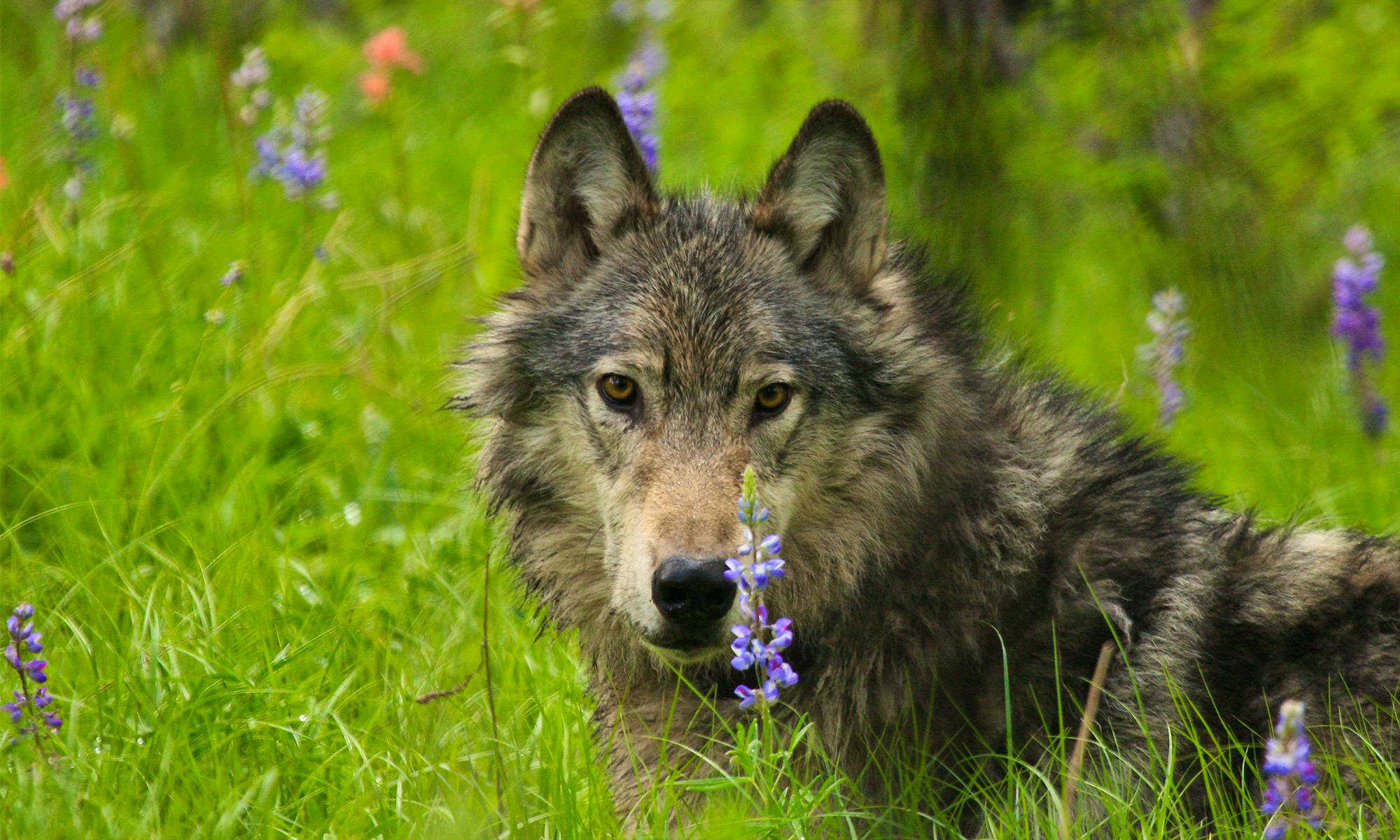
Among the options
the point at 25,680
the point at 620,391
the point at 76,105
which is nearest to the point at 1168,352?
the point at 620,391

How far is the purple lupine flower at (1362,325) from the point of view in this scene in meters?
A: 5.25

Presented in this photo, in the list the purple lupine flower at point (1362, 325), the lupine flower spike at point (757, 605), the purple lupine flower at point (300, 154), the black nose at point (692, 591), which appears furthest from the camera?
the purple lupine flower at point (300, 154)

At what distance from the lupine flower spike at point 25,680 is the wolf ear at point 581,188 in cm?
173

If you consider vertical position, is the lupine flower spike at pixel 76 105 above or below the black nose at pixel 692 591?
above

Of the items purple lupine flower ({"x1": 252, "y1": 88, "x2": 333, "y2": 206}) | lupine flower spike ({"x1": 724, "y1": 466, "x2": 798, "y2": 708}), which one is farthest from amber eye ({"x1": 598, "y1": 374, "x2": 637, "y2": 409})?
purple lupine flower ({"x1": 252, "y1": 88, "x2": 333, "y2": 206})

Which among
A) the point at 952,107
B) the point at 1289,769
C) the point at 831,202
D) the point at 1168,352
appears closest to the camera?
the point at 1289,769

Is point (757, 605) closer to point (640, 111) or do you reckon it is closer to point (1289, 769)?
point (1289, 769)

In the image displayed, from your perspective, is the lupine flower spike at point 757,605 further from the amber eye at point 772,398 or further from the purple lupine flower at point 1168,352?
the purple lupine flower at point 1168,352

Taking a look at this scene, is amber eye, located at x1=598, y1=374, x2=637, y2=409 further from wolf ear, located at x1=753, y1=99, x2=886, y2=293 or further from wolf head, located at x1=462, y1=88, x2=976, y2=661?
wolf ear, located at x1=753, y1=99, x2=886, y2=293

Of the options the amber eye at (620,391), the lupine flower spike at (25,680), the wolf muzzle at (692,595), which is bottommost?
the lupine flower spike at (25,680)

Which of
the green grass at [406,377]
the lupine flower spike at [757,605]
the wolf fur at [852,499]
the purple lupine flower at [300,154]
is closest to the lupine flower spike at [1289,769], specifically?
the green grass at [406,377]

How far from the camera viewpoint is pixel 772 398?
3.52 m

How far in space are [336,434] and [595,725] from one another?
1.87m

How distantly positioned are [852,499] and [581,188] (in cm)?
122
